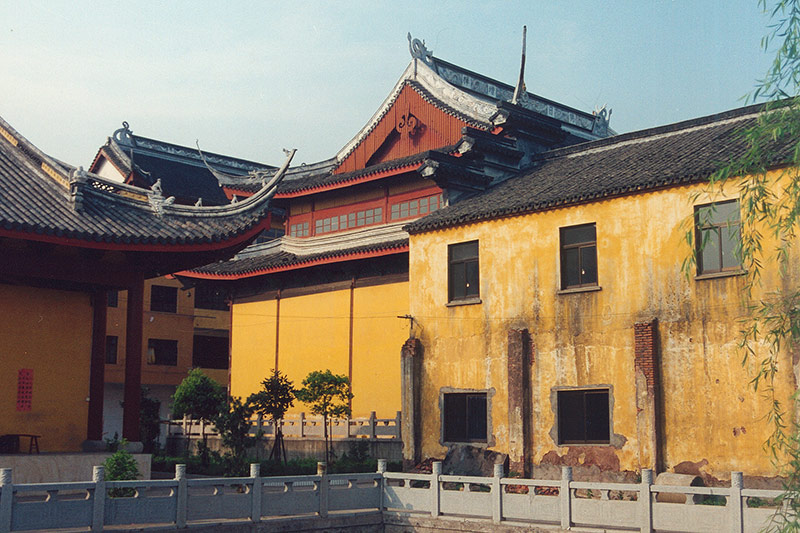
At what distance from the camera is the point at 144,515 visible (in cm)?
1334

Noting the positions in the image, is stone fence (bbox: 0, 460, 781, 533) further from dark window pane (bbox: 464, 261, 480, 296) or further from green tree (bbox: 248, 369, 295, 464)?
dark window pane (bbox: 464, 261, 480, 296)

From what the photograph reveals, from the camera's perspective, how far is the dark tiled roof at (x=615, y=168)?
61.2ft

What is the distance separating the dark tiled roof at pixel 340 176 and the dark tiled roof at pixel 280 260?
206 centimetres

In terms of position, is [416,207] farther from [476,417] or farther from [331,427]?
[476,417]

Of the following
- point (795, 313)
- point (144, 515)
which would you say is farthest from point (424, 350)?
point (795, 313)

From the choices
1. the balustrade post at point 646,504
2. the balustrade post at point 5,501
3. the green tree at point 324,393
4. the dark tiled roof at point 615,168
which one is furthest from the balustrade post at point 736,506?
the green tree at point 324,393

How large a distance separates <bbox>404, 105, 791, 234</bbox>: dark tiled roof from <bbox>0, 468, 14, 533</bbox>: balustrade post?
1205cm

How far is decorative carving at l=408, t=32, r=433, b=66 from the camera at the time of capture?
29.7 meters

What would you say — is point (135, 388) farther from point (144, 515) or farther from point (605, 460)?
point (605, 460)

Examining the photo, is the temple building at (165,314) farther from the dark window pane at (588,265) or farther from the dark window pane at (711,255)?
the dark window pane at (711,255)

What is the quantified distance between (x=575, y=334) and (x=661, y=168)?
3704 millimetres

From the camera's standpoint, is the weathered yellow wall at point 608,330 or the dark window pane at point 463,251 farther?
the dark window pane at point 463,251

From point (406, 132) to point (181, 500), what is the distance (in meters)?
17.5

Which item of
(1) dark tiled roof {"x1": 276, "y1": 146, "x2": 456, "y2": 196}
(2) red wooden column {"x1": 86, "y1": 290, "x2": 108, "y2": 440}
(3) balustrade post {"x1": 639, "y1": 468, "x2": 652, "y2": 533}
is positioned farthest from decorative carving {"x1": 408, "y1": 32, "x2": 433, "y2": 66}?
(3) balustrade post {"x1": 639, "y1": 468, "x2": 652, "y2": 533}
